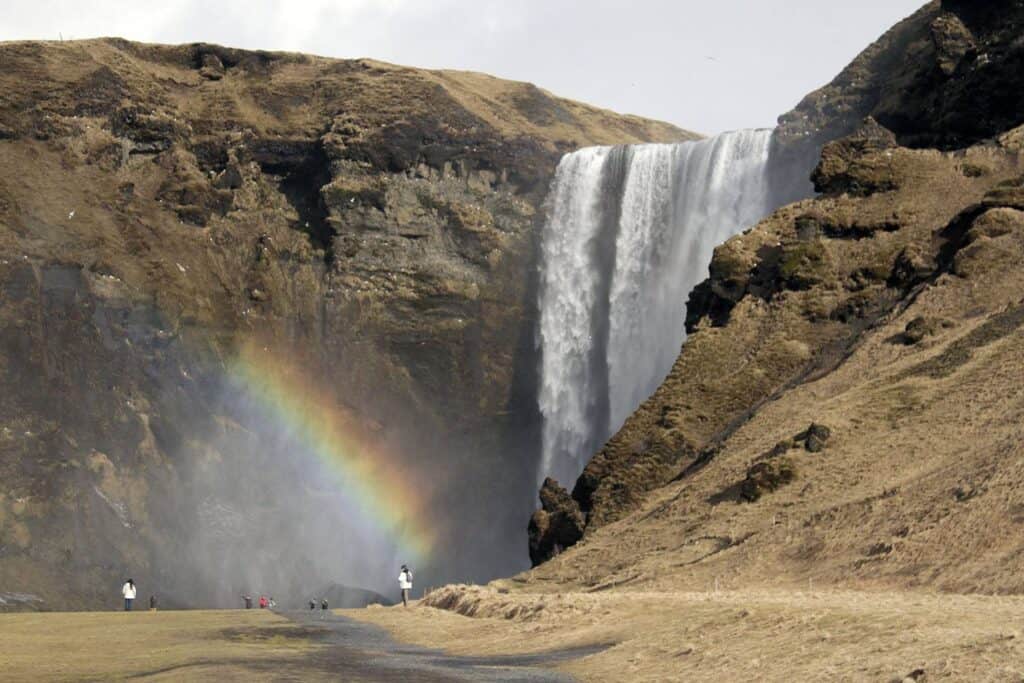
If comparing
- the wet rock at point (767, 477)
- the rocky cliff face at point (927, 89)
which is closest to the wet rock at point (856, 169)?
the rocky cliff face at point (927, 89)

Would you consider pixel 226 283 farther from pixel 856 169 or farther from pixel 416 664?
pixel 416 664

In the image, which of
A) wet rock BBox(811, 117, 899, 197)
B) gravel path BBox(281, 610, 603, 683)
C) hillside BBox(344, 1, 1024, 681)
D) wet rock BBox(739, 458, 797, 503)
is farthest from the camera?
wet rock BBox(811, 117, 899, 197)

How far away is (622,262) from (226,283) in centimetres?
2381

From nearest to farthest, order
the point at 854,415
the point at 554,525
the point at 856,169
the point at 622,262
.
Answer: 1. the point at 854,415
2. the point at 554,525
3. the point at 856,169
4. the point at 622,262

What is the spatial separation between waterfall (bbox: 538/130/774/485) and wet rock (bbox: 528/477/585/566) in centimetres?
2171

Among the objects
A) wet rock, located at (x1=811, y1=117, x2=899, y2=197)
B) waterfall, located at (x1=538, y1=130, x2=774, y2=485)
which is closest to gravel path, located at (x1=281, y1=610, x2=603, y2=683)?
wet rock, located at (x1=811, y1=117, x2=899, y2=197)

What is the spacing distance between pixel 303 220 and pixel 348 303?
759 centimetres

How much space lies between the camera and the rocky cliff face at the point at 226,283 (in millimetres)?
73312

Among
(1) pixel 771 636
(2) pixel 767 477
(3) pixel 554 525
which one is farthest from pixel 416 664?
(3) pixel 554 525

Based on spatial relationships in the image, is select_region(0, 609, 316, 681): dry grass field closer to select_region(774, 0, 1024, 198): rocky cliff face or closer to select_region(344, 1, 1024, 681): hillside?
select_region(344, 1, 1024, 681): hillside

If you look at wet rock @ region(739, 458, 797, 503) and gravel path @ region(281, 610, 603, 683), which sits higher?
wet rock @ region(739, 458, 797, 503)

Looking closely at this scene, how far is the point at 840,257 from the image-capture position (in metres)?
49.9

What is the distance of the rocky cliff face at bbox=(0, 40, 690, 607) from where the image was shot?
73312mm

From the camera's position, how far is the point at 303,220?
86.3 m
